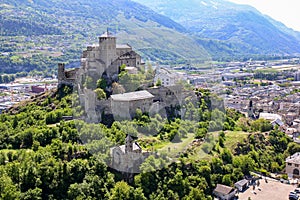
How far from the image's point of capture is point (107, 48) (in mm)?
36062

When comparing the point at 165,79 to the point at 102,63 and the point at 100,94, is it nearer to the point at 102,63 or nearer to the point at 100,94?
the point at 102,63

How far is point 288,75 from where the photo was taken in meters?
101

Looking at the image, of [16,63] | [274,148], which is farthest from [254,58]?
[274,148]

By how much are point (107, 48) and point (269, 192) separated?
57.4 feet

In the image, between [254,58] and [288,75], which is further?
[254,58]

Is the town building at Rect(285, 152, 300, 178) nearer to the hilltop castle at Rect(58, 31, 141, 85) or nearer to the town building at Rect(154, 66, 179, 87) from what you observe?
the town building at Rect(154, 66, 179, 87)

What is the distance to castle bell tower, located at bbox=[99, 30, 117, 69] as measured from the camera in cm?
3603

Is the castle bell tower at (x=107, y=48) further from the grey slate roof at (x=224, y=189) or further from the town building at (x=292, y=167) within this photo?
the town building at (x=292, y=167)

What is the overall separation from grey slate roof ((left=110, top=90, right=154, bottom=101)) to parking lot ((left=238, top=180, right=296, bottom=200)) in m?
10.5

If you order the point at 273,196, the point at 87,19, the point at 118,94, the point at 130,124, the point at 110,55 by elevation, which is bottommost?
the point at 273,196

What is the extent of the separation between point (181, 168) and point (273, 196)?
6.37 metres

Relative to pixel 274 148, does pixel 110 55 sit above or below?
above

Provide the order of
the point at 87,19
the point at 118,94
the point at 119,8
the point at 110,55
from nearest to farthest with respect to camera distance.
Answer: the point at 118,94, the point at 110,55, the point at 87,19, the point at 119,8

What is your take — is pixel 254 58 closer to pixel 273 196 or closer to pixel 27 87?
pixel 27 87
